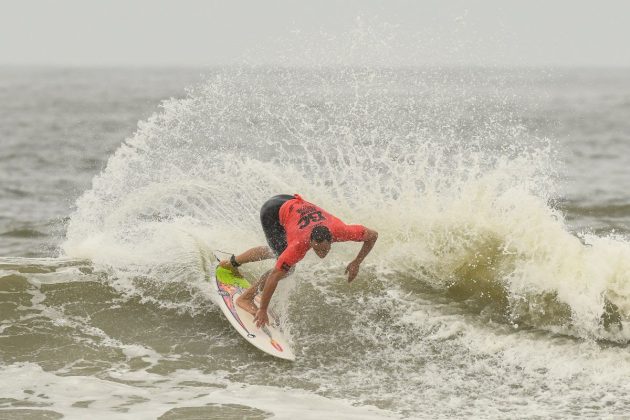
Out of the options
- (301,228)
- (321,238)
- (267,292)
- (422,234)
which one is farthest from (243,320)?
(422,234)

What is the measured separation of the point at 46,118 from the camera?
42.4 meters

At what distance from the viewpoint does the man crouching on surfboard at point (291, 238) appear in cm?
836

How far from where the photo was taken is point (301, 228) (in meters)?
8.56

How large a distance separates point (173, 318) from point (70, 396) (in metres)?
2.07

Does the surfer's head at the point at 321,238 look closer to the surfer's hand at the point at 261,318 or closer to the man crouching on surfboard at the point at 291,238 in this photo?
the man crouching on surfboard at the point at 291,238

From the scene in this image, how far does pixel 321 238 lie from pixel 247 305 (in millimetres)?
1557

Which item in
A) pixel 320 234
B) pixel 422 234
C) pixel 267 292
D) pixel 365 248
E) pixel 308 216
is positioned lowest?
pixel 267 292

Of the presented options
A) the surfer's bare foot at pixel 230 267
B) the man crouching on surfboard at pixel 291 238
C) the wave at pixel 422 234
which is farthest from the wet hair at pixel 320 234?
the wave at pixel 422 234

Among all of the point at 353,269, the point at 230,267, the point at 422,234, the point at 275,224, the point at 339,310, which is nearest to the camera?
the point at 353,269

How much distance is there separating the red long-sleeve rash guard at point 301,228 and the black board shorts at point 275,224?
0.40ft

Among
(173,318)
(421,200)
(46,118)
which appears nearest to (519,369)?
(421,200)

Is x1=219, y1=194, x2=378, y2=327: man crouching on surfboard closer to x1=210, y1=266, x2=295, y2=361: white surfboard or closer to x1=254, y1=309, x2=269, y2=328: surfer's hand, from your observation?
x1=254, y1=309, x2=269, y2=328: surfer's hand

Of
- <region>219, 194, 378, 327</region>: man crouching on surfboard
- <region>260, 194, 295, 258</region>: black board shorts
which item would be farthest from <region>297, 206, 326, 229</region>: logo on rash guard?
<region>260, 194, 295, 258</region>: black board shorts

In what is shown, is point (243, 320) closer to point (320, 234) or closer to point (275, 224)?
point (275, 224)
